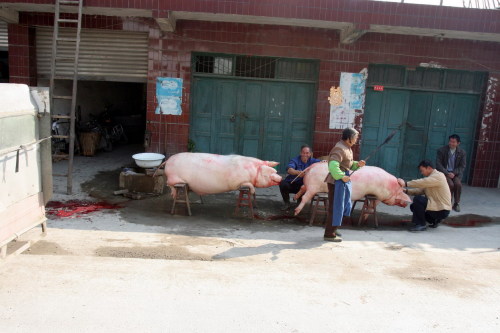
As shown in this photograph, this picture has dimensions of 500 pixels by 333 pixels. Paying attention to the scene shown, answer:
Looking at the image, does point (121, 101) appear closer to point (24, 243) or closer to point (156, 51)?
point (156, 51)

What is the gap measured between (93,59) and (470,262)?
8.02 m

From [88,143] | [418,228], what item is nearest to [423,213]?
[418,228]

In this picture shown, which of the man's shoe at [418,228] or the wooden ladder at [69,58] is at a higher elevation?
the wooden ladder at [69,58]

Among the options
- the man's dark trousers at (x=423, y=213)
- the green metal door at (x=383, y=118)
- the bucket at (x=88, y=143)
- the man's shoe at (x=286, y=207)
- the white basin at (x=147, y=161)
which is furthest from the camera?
the bucket at (x=88, y=143)

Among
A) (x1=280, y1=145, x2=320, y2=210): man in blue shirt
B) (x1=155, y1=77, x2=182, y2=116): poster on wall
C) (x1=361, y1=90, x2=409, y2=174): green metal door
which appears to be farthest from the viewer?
(x1=361, y1=90, x2=409, y2=174): green metal door

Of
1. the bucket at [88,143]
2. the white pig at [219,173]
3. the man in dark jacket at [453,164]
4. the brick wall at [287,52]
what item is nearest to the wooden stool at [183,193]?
the white pig at [219,173]

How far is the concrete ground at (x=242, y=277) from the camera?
145 inches

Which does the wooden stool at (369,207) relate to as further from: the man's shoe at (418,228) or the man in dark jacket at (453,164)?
the man in dark jacket at (453,164)

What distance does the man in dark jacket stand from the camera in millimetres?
7961

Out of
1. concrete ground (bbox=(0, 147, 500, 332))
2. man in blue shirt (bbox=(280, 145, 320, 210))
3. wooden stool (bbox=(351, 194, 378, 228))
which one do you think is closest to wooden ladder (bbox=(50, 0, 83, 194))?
concrete ground (bbox=(0, 147, 500, 332))

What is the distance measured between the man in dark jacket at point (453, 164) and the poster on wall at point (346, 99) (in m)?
2.04

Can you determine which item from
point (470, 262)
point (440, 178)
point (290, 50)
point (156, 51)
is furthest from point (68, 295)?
point (290, 50)

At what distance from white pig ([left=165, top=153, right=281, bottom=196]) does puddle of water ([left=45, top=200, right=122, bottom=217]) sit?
1.28 metres

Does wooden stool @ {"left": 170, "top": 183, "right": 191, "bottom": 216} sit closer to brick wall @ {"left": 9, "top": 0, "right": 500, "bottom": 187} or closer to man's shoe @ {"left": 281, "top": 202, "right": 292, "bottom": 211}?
man's shoe @ {"left": 281, "top": 202, "right": 292, "bottom": 211}
